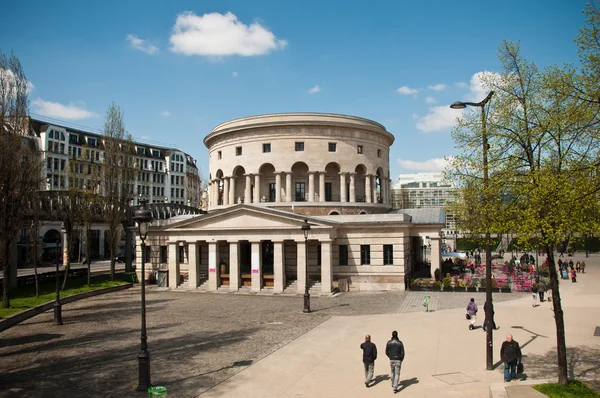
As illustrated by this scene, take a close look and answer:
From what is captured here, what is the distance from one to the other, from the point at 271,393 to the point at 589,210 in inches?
442

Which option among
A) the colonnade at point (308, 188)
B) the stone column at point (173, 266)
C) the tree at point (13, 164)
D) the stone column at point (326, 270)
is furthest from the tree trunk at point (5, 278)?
the colonnade at point (308, 188)

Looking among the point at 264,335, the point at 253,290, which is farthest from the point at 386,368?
the point at 253,290

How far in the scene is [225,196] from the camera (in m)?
53.1

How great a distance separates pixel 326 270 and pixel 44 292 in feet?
72.7

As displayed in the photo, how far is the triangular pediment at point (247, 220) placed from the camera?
37.8 m

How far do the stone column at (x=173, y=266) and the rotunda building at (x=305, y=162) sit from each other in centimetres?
1024

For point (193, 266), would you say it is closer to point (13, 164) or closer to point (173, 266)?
point (173, 266)

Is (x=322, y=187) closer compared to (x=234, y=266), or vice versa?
(x=234, y=266)

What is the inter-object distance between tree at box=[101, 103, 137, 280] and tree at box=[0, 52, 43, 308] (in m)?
11.4

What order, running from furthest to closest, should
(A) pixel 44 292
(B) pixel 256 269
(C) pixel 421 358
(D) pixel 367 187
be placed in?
(D) pixel 367 187 < (B) pixel 256 269 < (A) pixel 44 292 < (C) pixel 421 358

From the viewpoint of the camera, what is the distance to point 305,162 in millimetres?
48719

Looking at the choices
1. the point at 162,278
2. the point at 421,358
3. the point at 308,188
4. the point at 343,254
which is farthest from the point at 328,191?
the point at 421,358

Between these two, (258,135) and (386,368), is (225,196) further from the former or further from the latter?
(386,368)

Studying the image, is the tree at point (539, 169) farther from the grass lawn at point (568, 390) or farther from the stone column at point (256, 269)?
the stone column at point (256, 269)
